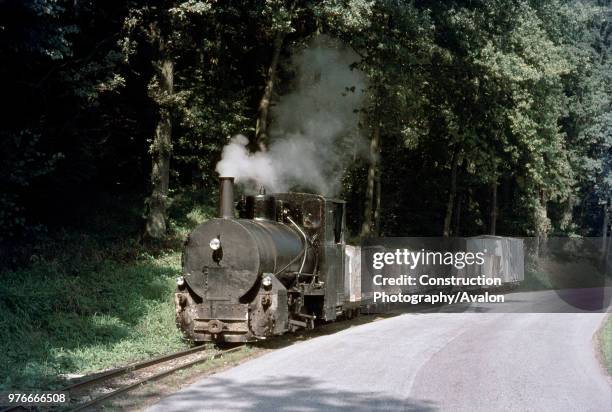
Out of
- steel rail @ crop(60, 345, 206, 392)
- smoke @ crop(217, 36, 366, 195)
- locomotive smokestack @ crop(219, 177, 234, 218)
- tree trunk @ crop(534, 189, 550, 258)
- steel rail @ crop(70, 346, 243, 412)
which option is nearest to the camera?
steel rail @ crop(70, 346, 243, 412)

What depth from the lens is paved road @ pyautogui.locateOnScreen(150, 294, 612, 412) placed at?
8625 mm

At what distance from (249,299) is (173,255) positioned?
8379 mm

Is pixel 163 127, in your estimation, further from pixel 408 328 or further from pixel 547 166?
pixel 547 166

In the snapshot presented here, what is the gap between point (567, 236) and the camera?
49125 mm

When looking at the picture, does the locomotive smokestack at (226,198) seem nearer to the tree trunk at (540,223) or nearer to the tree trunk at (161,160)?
the tree trunk at (161,160)

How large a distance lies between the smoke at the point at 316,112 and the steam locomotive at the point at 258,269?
5.81 m

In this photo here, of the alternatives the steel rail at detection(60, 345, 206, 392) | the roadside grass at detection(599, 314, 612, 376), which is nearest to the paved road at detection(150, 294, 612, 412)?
the roadside grass at detection(599, 314, 612, 376)

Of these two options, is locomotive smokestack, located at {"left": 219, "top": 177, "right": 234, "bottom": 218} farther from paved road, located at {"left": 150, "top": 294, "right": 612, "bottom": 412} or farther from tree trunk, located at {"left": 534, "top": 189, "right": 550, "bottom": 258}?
tree trunk, located at {"left": 534, "top": 189, "right": 550, "bottom": 258}

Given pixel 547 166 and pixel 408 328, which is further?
pixel 547 166

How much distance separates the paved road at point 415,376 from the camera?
28.3ft

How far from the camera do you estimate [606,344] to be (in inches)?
568

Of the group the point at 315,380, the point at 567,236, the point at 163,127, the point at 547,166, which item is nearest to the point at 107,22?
the point at 163,127

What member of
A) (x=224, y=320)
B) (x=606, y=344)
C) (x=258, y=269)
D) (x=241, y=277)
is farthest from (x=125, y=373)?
(x=606, y=344)

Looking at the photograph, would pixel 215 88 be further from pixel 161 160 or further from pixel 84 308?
pixel 84 308
